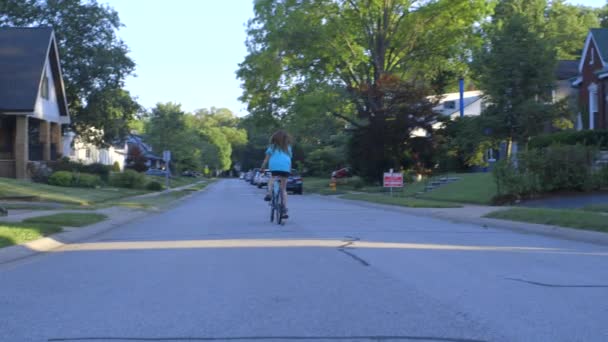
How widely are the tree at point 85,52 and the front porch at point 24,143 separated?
7.64m

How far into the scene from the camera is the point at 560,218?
14.7m

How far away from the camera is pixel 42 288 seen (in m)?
8.00

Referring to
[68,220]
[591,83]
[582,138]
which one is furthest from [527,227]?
[591,83]

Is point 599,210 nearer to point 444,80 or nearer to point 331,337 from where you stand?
point 331,337

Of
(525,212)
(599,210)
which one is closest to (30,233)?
(525,212)

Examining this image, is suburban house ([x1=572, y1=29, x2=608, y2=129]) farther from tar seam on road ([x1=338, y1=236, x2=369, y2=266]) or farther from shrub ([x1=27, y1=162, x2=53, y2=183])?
A: shrub ([x1=27, y1=162, x2=53, y2=183])

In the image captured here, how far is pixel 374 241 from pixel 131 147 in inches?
3116

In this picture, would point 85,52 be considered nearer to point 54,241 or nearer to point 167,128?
point 167,128

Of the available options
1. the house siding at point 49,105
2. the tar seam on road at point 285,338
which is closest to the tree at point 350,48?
the house siding at point 49,105

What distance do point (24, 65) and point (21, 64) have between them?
0.66ft

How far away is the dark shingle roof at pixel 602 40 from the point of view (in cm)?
3434

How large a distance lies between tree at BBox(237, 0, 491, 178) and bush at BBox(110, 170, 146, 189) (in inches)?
351

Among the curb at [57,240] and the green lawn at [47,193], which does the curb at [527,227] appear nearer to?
the curb at [57,240]

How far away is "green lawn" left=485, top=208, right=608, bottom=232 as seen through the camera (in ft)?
44.0
